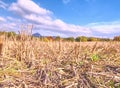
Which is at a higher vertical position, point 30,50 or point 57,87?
point 30,50

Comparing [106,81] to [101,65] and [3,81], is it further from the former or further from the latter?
[3,81]

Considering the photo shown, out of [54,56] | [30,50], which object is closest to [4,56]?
[30,50]

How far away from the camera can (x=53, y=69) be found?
17.9 ft

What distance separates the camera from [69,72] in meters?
5.46

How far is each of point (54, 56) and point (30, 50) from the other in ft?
1.95

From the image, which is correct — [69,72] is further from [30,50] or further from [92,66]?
[30,50]

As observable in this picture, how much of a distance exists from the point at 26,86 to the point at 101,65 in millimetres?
1954

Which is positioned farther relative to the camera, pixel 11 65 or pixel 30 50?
pixel 30 50

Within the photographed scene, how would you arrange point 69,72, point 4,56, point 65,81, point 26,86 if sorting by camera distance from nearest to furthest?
point 26,86 < point 65,81 < point 69,72 < point 4,56

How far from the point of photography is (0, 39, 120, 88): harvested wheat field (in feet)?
15.9

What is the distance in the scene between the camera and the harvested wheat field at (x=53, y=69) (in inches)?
191

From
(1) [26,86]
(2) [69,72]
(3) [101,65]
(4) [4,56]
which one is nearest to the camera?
(1) [26,86]

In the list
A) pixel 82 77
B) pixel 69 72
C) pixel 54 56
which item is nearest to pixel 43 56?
pixel 54 56

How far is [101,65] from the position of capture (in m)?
5.95
